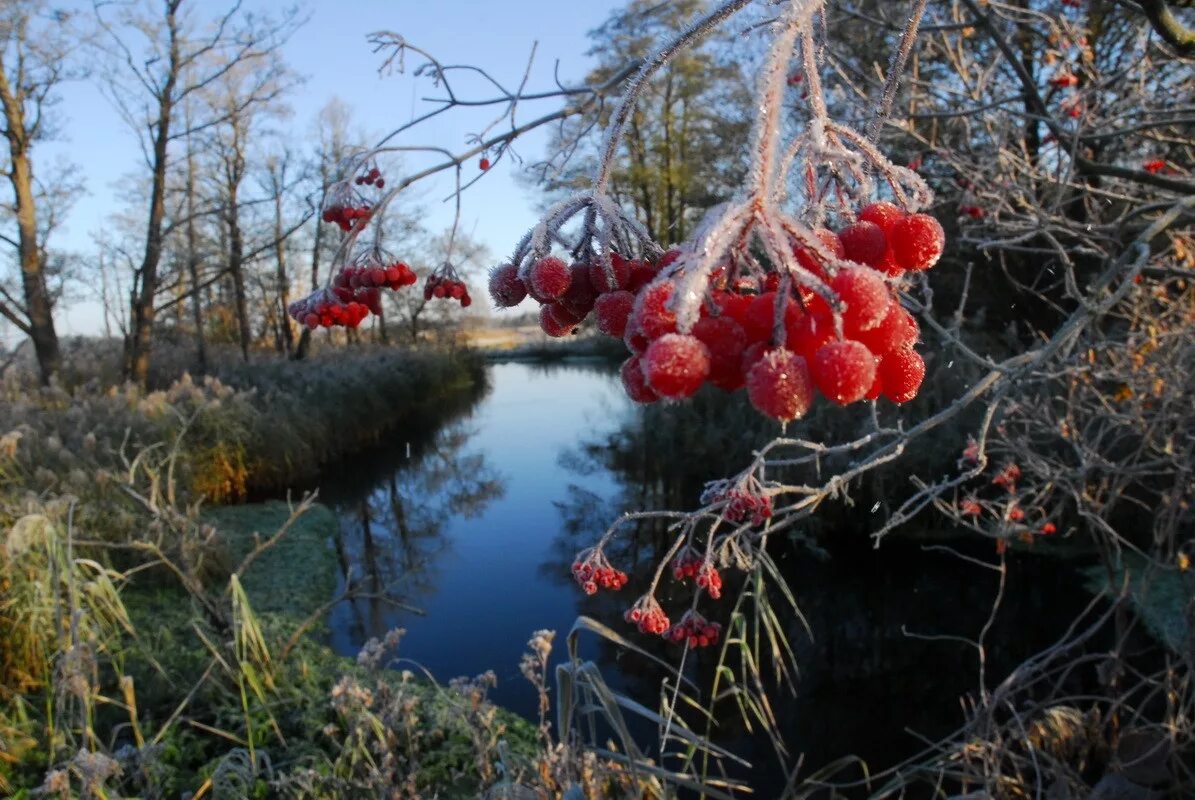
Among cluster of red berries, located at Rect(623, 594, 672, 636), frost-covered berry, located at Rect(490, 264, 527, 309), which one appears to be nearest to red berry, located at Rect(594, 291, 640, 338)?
frost-covered berry, located at Rect(490, 264, 527, 309)

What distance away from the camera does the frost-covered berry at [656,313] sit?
55cm

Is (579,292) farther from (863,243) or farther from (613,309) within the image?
(863,243)

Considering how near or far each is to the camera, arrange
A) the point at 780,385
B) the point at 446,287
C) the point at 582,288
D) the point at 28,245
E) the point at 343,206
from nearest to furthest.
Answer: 1. the point at 780,385
2. the point at 582,288
3. the point at 446,287
4. the point at 343,206
5. the point at 28,245

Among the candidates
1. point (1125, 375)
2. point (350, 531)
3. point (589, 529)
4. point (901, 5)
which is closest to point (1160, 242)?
point (1125, 375)

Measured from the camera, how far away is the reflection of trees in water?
23.2 ft

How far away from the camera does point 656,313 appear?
1.80ft

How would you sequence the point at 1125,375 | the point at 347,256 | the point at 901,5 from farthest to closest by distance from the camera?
the point at 901,5
the point at 1125,375
the point at 347,256

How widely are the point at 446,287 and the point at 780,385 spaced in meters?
1.41

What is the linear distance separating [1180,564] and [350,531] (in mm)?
7627

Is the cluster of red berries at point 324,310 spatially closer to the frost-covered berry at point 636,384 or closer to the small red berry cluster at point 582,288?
the small red berry cluster at point 582,288

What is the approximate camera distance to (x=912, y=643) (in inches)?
233

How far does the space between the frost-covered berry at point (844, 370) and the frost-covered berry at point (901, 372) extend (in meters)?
0.12

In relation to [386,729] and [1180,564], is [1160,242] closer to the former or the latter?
[1180,564]

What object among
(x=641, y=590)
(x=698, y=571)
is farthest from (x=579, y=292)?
(x=641, y=590)
